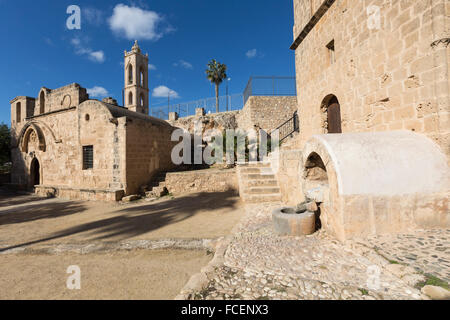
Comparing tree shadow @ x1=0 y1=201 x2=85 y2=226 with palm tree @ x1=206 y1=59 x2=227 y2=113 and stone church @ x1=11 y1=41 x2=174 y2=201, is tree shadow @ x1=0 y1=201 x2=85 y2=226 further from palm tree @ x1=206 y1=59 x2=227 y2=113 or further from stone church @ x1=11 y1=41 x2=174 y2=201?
palm tree @ x1=206 y1=59 x2=227 y2=113

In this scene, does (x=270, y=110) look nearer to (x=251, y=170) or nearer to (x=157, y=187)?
(x=251, y=170)

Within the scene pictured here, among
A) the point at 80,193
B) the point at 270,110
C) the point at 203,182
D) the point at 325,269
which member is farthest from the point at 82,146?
the point at 270,110

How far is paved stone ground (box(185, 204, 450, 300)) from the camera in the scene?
6.40ft

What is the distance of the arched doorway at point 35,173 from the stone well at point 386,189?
1740cm

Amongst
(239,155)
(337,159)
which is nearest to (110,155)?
(239,155)

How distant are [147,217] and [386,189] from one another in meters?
6.02

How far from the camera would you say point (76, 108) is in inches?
425

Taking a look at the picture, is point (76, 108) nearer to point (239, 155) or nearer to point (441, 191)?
point (239, 155)

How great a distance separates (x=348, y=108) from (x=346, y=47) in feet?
5.68

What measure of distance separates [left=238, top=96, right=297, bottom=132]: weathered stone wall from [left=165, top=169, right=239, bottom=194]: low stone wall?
330 inches

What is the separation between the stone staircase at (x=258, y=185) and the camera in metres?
7.01

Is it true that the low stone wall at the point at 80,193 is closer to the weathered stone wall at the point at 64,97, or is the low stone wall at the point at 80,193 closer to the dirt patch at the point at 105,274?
the weathered stone wall at the point at 64,97

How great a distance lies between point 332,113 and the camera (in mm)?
6719

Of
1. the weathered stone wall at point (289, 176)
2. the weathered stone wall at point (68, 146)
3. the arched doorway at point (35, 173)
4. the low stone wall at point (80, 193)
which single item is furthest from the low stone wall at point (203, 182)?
the arched doorway at point (35, 173)
